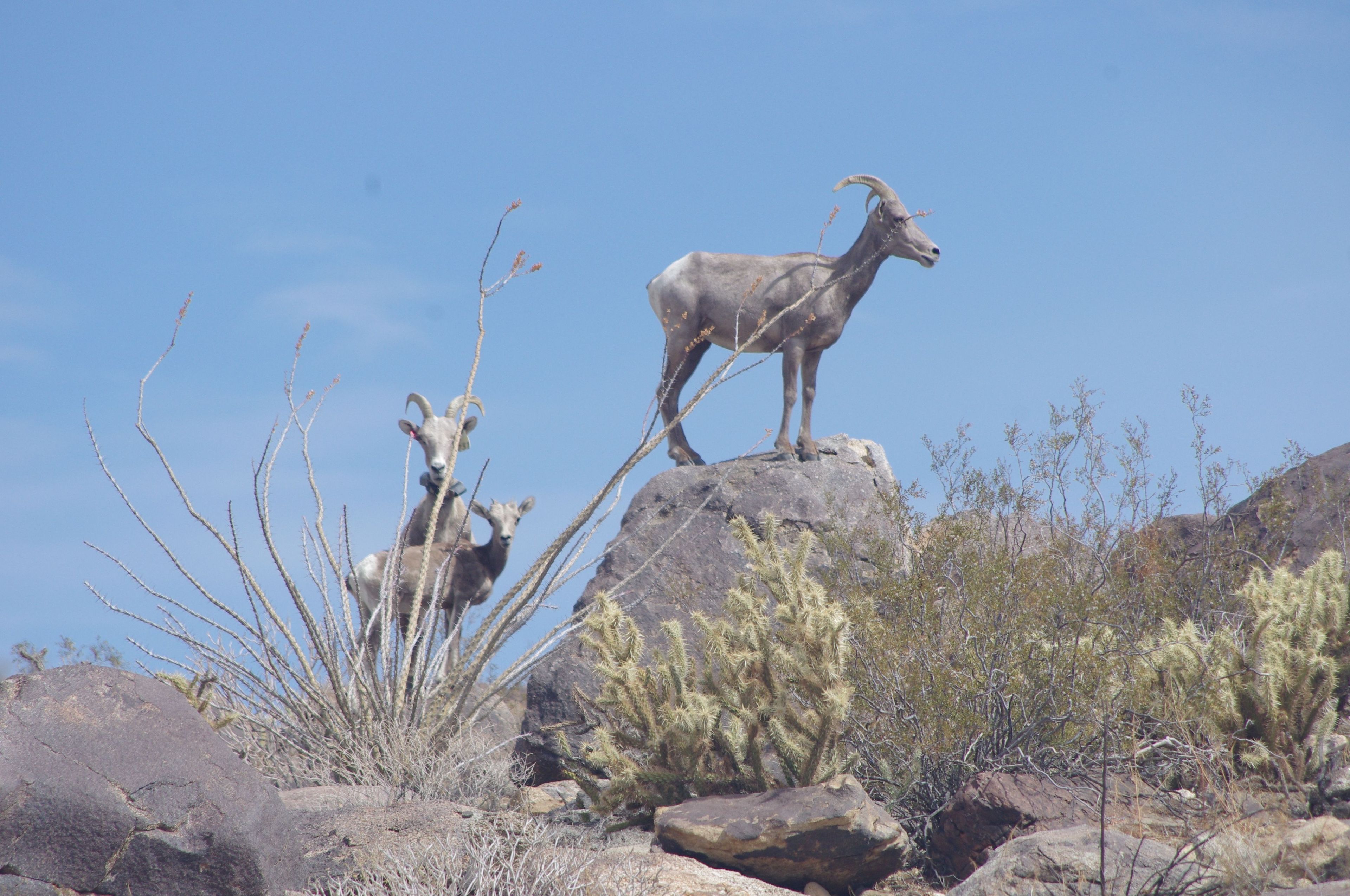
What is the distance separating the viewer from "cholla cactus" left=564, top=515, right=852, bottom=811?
209 inches

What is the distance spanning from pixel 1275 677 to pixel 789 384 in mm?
4419

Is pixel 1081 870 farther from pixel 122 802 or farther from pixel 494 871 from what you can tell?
pixel 122 802

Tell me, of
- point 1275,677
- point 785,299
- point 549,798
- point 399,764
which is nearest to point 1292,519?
point 1275,677

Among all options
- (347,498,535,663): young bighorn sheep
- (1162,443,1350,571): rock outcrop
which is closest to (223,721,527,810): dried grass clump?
(347,498,535,663): young bighorn sheep

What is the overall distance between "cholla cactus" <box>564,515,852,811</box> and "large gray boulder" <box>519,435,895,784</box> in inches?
52.4

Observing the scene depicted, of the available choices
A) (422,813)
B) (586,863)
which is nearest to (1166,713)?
(586,863)

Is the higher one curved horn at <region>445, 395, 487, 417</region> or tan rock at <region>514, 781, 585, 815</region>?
curved horn at <region>445, 395, 487, 417</region>

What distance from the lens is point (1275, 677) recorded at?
19.7 feet

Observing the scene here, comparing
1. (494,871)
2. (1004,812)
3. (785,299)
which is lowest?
(1004,812)

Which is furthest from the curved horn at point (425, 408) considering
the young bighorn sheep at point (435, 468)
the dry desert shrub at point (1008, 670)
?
the dry desert shrub at point (1008, 670)

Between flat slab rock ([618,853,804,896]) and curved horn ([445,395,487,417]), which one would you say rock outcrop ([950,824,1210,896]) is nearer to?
flat slab rock ([618,853,804,896])

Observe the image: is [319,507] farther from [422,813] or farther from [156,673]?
[422,813]

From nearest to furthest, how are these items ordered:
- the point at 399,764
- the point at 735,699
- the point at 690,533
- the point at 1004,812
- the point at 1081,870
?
the point at 1081,870
the point at 1004,812
the point at 735,699
the point at 399,764
the point at 690,533

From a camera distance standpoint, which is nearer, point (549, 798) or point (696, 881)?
point (696, 881)
